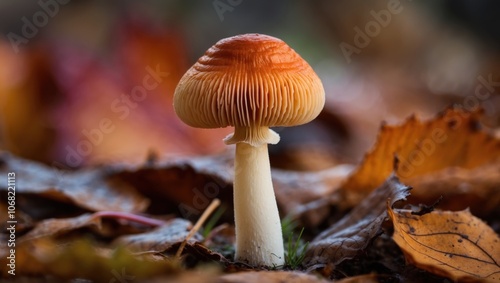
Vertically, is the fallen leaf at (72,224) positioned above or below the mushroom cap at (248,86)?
below

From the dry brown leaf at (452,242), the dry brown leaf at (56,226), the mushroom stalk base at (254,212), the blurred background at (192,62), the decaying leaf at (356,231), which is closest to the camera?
the dry brown leaf at (452,242)

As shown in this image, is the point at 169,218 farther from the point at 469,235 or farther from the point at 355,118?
the point at 355,118

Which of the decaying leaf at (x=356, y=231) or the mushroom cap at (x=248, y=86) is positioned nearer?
the mushroom cap at (x=248, y=86)

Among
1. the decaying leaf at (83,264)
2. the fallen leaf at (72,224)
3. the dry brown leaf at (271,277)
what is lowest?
the fallen leaf at (72,224)

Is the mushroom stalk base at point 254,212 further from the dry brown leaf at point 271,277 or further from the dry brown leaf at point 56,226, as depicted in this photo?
the dry brown leaf at point 56,226

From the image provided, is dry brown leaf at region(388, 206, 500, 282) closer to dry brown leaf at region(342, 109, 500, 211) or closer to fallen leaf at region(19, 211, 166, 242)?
dry brown leaf at region(342, 109, 500, 211)

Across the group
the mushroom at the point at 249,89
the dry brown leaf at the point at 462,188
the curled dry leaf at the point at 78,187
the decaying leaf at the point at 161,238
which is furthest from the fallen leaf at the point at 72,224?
the dry brown leaf at the point at 462,188
